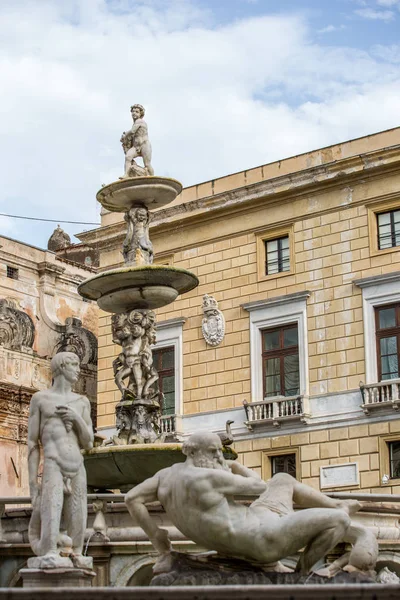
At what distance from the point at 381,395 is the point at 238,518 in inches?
754

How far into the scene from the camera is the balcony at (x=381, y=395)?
27.3m

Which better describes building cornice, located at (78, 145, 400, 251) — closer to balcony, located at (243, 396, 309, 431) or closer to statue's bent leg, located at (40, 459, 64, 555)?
balcony, located at (243, 396, 309, 431)

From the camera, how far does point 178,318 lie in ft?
106

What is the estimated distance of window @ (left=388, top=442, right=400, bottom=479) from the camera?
27.4 metres

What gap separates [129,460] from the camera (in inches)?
621

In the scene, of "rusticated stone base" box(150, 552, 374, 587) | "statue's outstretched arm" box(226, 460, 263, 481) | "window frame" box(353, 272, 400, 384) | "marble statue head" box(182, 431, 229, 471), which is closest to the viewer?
"rusticated stone base" box(150, 552, 374, 587)

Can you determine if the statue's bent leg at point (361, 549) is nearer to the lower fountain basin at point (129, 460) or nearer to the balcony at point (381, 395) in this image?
the lower fountain basin at point (129, 460)

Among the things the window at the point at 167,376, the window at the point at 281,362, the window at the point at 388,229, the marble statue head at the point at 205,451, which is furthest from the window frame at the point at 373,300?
the marble statue head at the point at 205,451

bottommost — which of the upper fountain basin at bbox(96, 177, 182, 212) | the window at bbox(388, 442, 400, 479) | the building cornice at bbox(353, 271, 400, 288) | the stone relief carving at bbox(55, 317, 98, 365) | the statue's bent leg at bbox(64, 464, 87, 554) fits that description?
the statue's bent leg at bbox(64, 464, 87, 554)

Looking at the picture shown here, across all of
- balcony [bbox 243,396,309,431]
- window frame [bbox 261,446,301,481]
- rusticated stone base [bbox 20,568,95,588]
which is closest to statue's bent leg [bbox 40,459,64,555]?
rusticated stone base [bbox 20,568,95,588]

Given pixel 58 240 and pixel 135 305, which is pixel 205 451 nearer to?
pixel 135 305

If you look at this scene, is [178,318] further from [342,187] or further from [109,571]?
[109,571]

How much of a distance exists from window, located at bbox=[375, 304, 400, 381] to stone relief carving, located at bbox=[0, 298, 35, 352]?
14.8m

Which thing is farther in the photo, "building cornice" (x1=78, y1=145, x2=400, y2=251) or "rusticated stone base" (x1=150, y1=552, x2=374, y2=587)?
"building cornice" (x1=78, y1=145, x2=400, y2=251)
